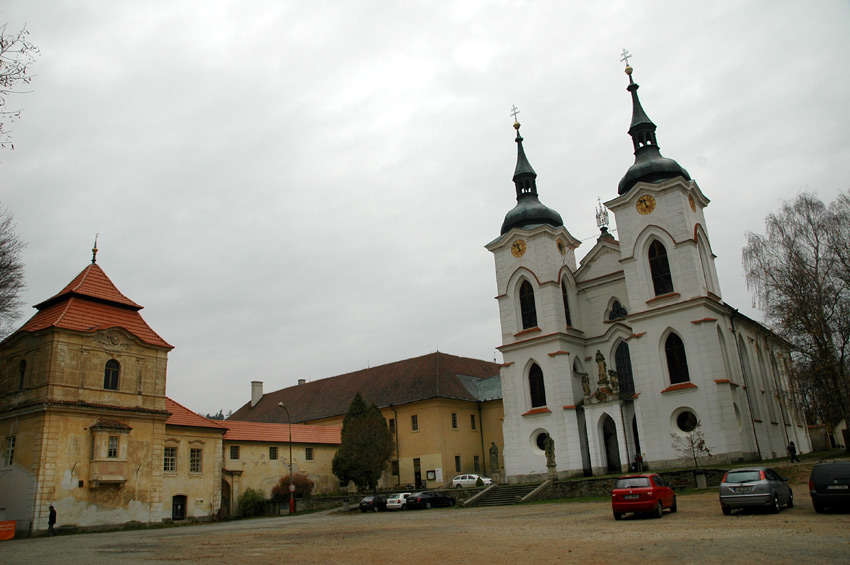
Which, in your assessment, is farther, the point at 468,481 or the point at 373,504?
the point at 468,481

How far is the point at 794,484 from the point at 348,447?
26481mm

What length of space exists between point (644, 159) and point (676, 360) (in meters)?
12.1

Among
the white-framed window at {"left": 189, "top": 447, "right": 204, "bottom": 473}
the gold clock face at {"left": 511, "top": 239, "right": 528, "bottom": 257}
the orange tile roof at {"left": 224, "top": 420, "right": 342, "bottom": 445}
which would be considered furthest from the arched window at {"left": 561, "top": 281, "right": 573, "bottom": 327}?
the white-framed window at {"left": 189, "top": 447, "right": 204, "bottom": 473}

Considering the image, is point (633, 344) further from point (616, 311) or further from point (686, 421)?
point (686, 421)

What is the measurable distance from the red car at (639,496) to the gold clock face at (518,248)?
76.2 ft

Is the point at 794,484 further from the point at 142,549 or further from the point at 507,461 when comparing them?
the point at 142,549

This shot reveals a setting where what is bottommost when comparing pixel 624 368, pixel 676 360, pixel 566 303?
pixel 676 360

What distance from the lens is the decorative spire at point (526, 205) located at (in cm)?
4169

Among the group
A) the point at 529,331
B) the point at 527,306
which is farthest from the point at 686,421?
the point at 527,306

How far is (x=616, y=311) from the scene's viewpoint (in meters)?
39.2

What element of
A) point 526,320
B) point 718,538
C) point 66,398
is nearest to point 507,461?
point 526,320

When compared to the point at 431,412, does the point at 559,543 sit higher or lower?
lower

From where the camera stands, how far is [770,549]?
1091 cm

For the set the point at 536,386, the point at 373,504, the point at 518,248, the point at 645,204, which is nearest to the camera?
the point at 373,504
